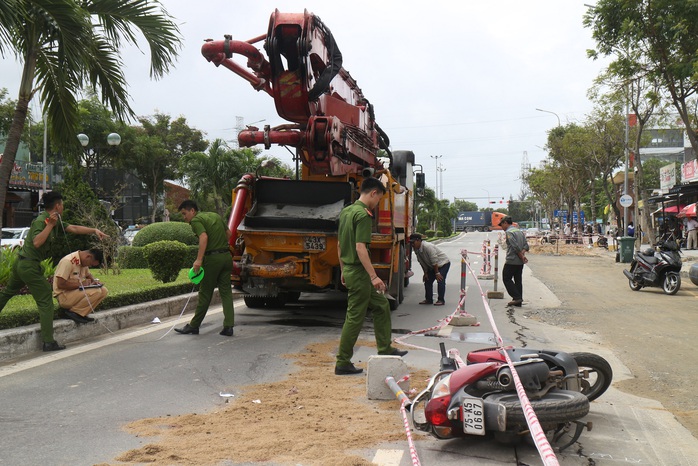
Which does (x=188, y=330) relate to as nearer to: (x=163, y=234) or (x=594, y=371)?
(x=594, y=371)

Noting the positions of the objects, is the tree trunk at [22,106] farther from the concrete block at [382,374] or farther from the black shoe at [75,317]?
the concrete block at [382,374]

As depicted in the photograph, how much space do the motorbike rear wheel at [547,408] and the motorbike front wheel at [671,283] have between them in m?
11.2

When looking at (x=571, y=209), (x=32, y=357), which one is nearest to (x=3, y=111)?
(x=32, y=357)

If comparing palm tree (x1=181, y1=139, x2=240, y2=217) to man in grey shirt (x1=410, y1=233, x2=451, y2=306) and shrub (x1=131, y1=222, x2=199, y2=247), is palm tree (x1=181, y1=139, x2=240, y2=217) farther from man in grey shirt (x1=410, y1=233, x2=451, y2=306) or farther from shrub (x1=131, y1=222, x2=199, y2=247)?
man in grey shirt (x1=410, y1=233, x2=451, y2=306)

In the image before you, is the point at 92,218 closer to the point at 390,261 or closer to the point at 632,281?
the point at 390,261

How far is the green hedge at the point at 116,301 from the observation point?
721 cm

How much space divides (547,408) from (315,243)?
550cm

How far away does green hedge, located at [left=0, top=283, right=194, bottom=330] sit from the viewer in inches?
284

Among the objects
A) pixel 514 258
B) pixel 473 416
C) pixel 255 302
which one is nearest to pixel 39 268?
pixel 255 302

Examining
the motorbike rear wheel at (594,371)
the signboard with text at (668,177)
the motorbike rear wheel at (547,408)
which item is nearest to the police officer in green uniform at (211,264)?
the motorbike rear wheel at (594,371)

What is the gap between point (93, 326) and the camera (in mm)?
8148

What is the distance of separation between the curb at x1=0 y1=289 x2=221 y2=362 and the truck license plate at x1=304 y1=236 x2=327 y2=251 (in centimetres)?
258

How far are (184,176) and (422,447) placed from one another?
3975 cm

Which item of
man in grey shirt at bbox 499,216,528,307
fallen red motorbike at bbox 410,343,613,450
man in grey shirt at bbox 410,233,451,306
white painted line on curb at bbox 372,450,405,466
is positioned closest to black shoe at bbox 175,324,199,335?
fallen red motorbike at bbox 410,343,613,450
